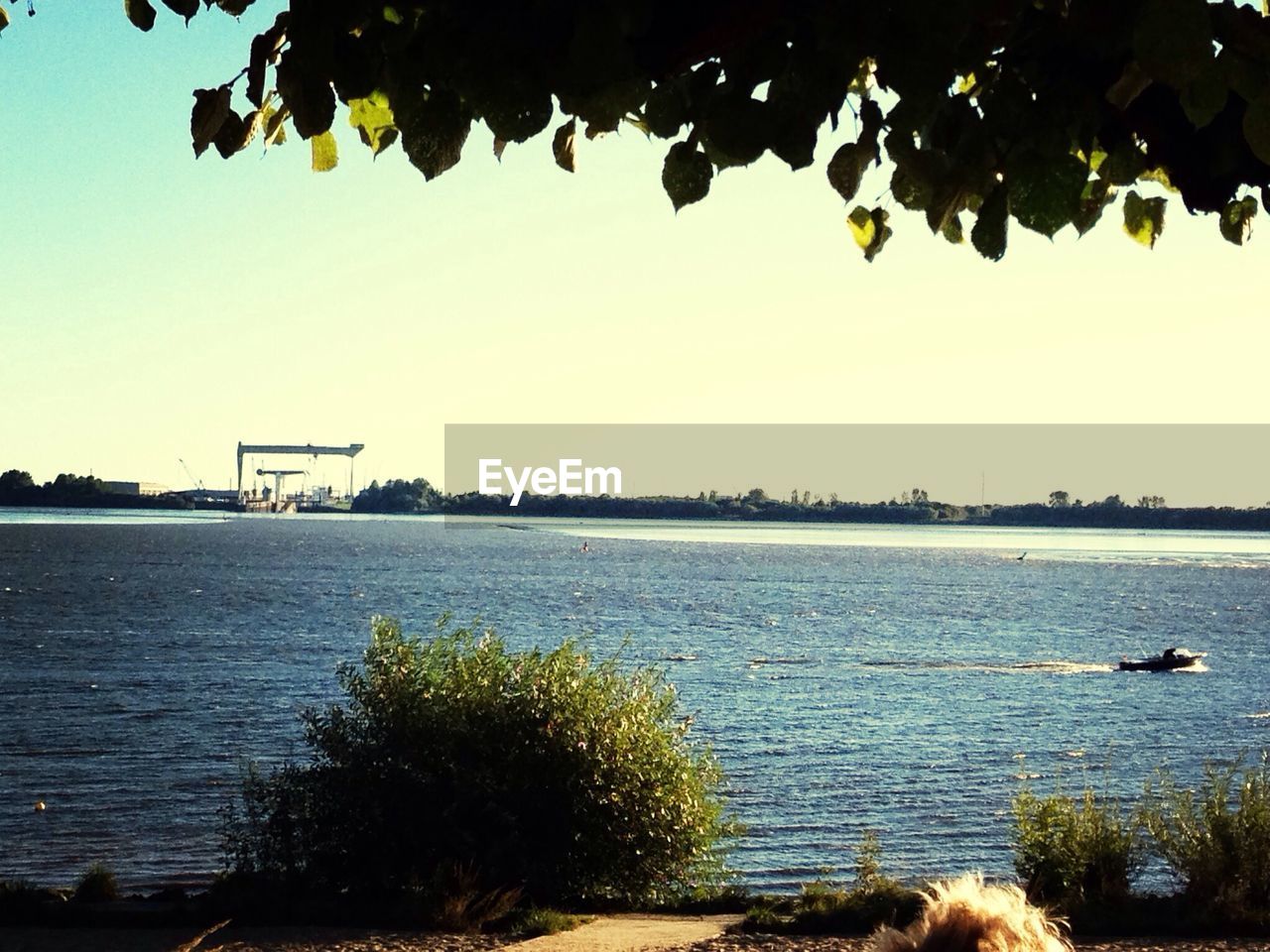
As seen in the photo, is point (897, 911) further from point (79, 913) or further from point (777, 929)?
point (79, 913)

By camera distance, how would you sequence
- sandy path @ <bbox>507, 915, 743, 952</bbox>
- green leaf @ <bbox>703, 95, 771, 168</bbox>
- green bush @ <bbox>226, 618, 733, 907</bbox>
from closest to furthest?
green leaf @ <bbox>703, 95, 771, 168</bbox> < sandy path @ <bbox>507, 915, 743, 952</bbox> < green bush @ <bbox>226, 618, 733, 907</bbox>

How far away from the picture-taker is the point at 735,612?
103688mm

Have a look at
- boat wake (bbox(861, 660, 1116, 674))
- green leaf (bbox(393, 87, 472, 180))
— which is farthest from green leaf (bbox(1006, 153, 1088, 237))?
boat wake (bbox(861, 660, 1116, 674))

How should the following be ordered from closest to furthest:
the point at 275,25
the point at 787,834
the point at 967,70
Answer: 1. the point at 967,70
2. the point at 275,25
3. the point at 787,834

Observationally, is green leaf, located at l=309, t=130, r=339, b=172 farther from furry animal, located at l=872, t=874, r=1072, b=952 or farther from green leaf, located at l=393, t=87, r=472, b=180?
furry animal, located at l=872, t=874, r=1072, b=952

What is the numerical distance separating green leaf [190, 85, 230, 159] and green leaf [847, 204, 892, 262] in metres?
1.69

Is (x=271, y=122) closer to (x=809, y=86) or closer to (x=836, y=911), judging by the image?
(x=809, y=86)

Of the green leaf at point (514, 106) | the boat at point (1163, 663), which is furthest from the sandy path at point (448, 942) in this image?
the boat at point (1163, 663)

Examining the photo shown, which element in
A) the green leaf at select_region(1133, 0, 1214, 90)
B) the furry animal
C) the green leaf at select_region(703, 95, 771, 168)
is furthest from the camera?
the furry animal

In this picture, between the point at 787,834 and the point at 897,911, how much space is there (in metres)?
18.1

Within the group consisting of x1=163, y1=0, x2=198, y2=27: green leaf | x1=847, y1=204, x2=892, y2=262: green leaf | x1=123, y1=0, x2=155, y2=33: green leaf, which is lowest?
x1=847, y1=204, x2=892, y2=262: green leaf

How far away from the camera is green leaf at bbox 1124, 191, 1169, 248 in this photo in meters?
4.15

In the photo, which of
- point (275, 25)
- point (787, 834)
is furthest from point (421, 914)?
point (787, 834)

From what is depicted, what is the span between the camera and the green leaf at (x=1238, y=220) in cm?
385
